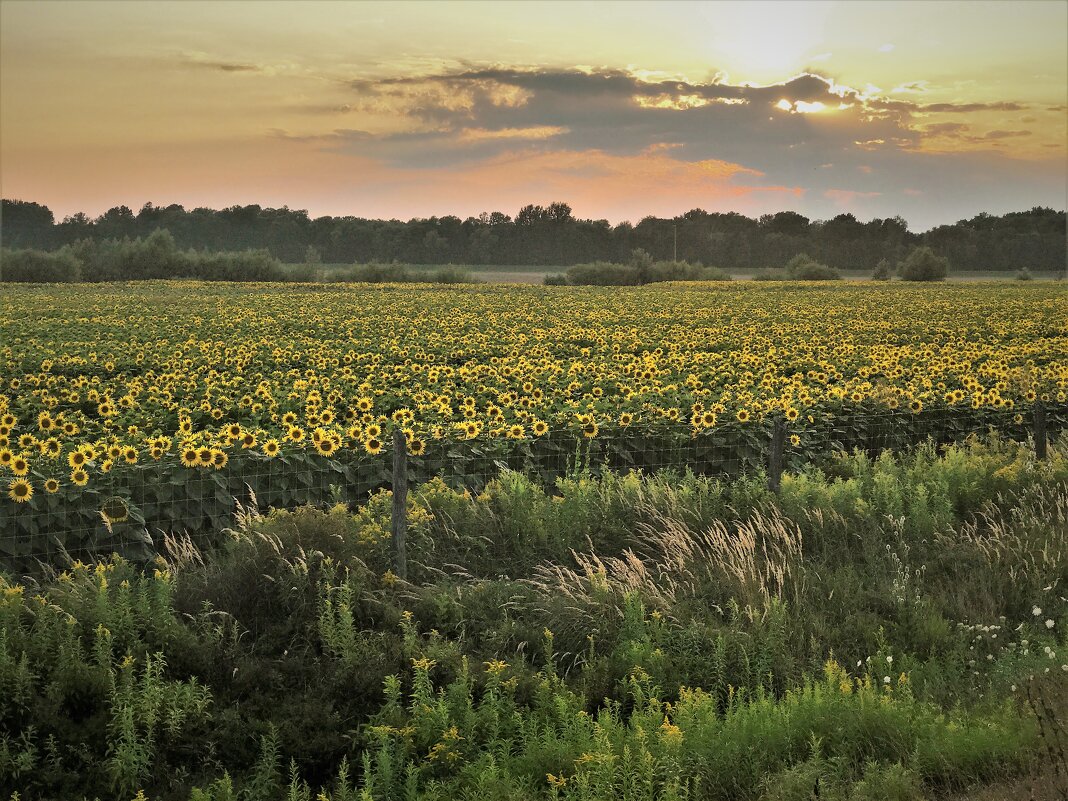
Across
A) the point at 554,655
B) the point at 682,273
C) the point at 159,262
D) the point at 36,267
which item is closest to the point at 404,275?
the point at 159,262

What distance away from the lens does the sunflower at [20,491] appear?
8594mm

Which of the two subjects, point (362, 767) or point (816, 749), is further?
point (362, 767)

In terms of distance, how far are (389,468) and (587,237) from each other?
425 feet

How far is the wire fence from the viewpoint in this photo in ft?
28.8

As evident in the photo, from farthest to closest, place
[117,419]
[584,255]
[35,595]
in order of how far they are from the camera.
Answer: [584,255] < [117,419] < [35,595]

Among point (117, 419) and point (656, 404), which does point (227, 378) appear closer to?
point (117, 419)

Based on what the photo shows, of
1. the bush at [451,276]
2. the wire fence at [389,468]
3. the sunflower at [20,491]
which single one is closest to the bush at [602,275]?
the bush at [451,276]

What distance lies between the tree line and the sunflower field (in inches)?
3637

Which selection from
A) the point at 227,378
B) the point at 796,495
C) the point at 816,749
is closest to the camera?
the point at 816,749

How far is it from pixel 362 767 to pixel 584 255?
132580 mm

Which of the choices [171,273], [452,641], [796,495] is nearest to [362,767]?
[452,641]

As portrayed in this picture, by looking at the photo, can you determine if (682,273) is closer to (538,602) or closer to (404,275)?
(404,275)

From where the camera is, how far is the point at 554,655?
7.50 m

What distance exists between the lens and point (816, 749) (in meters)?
5.71
